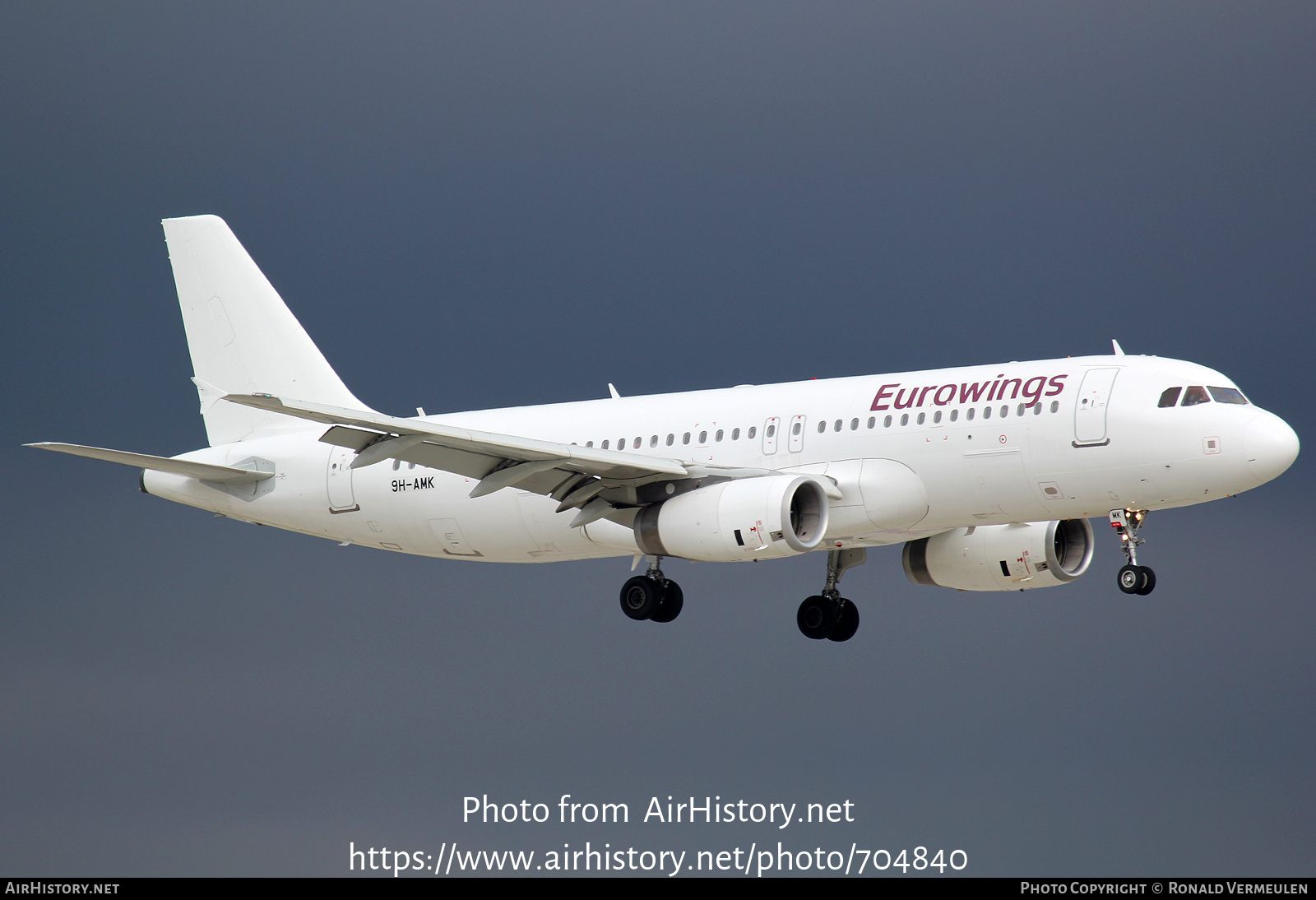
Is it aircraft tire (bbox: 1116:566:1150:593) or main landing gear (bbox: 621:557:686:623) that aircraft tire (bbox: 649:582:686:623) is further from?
aircraft tire (bbox: 1116:566:1150:593)

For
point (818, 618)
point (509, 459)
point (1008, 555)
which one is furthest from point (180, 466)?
point (1008, 555)

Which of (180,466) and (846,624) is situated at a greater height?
(180,466)

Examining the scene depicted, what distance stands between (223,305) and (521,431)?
1089 cm

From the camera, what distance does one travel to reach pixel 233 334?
162 ft

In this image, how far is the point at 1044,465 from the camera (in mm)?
36938

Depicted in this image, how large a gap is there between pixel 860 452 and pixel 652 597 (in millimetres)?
7119

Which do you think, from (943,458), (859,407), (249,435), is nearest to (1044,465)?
(943,458)

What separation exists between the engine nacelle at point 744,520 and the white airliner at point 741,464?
0.17 ft

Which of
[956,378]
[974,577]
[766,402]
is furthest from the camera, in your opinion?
[974,577]

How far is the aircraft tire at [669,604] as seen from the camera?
43156 millimetres

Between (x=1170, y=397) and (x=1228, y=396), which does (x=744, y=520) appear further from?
(x=1228, y=396)

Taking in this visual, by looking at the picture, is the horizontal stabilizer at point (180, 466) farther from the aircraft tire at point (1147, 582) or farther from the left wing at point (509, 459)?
the aircraft tire at point (1147, 582)

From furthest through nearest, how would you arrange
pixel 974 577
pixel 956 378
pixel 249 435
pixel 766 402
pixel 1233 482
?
pixel 249 435
pixel 974 577
pixel 766 402
pixel 956 378
pixel 1233 482

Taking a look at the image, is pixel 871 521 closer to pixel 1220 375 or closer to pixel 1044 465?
pixel 1044 465
